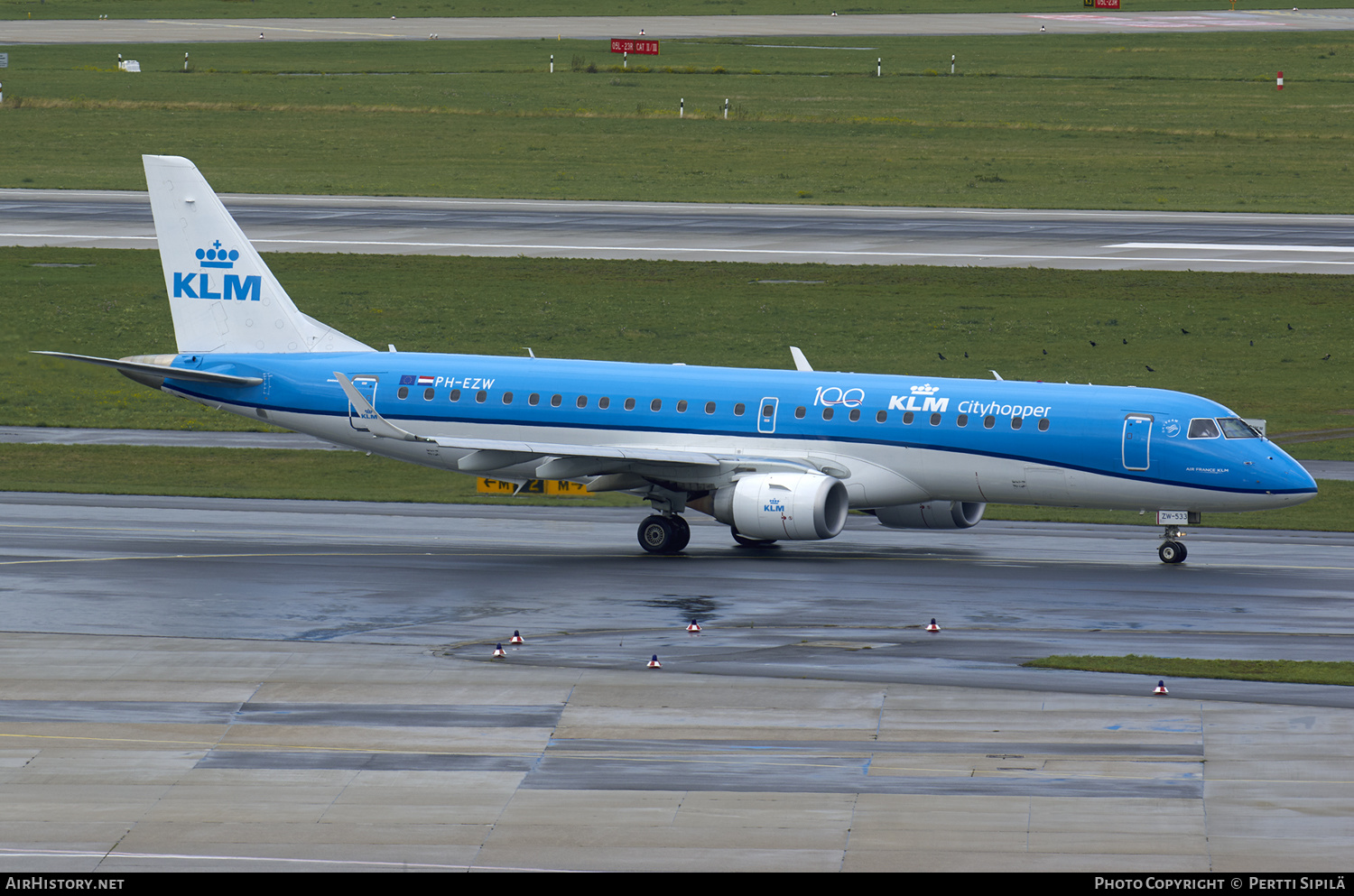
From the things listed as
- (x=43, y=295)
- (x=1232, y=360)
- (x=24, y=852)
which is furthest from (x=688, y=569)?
(x=43, y=295)

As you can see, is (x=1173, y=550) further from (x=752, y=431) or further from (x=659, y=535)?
(x=659, y=535)

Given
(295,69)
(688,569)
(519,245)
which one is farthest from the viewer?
(295,69)

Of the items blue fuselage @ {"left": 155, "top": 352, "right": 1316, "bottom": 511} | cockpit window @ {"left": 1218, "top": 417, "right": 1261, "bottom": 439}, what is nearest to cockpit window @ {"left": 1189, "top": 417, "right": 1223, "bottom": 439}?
blue fuselage @ {"left": 155, "top": 352, "right": 1316, "bottom": 511}

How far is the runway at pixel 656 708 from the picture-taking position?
21125 mm

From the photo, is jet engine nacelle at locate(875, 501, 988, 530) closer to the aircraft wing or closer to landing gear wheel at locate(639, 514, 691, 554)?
the aircraft wing

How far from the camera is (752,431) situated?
40.7m

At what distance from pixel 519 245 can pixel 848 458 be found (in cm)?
4340

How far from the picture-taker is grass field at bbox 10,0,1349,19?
18938 cm

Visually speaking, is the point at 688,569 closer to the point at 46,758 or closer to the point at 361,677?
the point at 361,677

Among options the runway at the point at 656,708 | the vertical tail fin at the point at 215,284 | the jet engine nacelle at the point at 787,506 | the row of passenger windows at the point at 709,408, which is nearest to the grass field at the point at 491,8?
the vertical tail fin at the point at 215,284

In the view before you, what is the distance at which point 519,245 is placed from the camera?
81188 millimetres

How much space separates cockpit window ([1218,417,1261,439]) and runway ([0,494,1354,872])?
2727 millimetres

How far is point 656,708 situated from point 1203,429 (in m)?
16.6

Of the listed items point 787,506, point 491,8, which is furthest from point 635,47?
point 787,506
